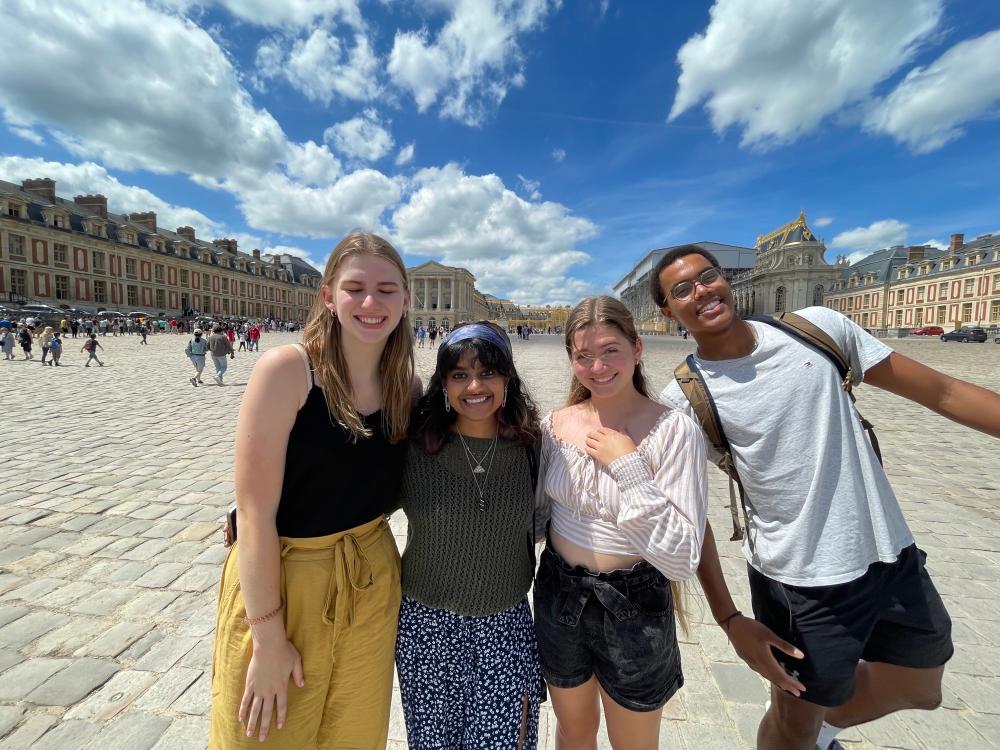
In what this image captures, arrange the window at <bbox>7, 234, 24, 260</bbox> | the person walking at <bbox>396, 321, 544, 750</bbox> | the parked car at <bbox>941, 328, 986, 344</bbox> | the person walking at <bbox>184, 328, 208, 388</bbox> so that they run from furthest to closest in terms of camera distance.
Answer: the window at <bbox>7, 234, 24, 260</bbox> < the parked car at <bbox>941, 328, 986, 344</bbox> < the person walking at <bbox>184, 328, 208, 388</bbox> < the person walking at <bbox>396, 321, 544, 750</bbox>

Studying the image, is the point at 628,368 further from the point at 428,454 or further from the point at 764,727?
the point at 764,727

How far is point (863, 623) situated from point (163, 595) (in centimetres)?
399

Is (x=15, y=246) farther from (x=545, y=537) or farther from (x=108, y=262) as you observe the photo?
(x=545, y=537)

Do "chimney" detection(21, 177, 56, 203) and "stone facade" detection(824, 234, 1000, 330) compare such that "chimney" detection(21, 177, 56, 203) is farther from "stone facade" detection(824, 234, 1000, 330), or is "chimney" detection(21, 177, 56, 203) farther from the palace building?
"stone facade" detection(824, 234, 1000, 330)

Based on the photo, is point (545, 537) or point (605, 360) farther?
point (545, 537)

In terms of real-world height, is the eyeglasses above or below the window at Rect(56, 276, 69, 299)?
below

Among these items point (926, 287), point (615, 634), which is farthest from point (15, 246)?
point (926, 287)

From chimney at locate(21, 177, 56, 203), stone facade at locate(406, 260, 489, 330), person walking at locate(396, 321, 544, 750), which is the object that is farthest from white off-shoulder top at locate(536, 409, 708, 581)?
stone facade at locate(406, 260, 489, 330)

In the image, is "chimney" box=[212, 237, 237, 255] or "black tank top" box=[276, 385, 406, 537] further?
"chimney" box=[212, 237, 237, 255]

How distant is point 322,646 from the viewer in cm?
144

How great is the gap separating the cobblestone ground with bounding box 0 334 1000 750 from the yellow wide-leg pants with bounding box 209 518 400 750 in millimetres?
882

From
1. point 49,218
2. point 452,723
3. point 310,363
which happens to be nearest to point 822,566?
point 452,723

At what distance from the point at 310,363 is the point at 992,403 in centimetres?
219

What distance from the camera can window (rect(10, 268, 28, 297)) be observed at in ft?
130
